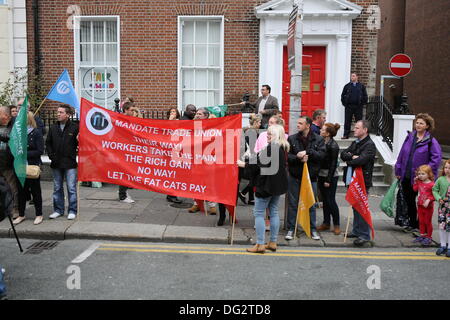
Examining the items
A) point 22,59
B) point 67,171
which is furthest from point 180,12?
point 67,171

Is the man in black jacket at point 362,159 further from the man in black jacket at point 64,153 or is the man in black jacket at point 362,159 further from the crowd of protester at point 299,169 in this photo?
the man in black jacket at point 64,153

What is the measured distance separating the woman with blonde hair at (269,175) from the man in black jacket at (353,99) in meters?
6.71

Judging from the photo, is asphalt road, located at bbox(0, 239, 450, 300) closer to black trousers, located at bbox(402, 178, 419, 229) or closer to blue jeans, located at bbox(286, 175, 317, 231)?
blue jeans, located at bbox(286, 175, 317, 231)

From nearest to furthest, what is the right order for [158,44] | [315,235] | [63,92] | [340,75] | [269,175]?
[269,175] → [315,235] → [63,92] → [340,75] → [158,44]

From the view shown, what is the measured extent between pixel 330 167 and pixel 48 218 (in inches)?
188

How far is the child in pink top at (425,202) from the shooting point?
22.8 feet

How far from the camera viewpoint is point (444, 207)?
640 cm

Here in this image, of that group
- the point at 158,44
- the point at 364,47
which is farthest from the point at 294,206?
the point at 158,44

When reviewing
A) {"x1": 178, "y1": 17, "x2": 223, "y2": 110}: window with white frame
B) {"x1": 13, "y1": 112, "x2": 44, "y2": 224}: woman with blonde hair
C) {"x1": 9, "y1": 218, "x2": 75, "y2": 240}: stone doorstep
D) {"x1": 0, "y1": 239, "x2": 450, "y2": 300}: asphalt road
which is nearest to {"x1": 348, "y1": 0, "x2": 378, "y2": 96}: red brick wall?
{"x1": 178, "y1": 17, "x2": 223, "y2": 110}: window with white frame

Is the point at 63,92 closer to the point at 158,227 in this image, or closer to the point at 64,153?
the point at 64,153

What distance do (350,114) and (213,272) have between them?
8.33m

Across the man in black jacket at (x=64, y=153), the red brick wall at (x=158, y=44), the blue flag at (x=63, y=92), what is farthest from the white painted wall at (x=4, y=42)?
the man in black jacket at (x=64, y=153)

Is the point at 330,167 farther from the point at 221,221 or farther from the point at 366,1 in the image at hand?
the point at 366,1

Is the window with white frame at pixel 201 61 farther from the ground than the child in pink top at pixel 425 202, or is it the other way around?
the window with white frame at pixel 201 61
